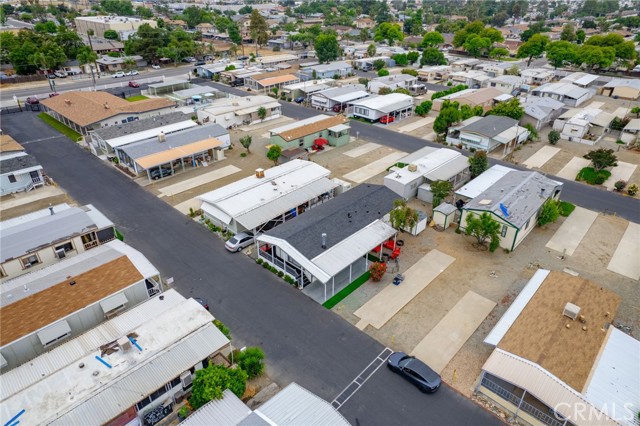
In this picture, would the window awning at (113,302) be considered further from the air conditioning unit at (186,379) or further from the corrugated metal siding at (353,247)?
the corrugated metal siding at (353,247)

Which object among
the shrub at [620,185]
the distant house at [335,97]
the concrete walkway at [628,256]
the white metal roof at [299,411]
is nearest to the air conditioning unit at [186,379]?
the white metal roof at [299,411]

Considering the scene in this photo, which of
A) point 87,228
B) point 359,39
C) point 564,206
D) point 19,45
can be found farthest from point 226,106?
point 359,39

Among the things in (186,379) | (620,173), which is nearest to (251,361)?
(186,379)

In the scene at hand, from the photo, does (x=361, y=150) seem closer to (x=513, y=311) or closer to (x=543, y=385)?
(x=513, y=311)

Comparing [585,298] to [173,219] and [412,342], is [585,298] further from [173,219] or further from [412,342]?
[173,219]

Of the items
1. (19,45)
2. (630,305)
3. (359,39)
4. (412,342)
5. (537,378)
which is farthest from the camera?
(359,39)

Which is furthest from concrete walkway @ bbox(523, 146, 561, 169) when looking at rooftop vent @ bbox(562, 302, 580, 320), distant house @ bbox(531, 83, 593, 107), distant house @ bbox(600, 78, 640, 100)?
distant house @ bbox(600, 78, 640, 100)

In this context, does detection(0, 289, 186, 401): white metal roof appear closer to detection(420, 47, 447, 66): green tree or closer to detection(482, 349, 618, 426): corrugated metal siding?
detection(482, 349, 618, 426): corrugated metal siding
